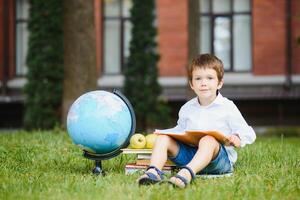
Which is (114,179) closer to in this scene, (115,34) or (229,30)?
(229,30)

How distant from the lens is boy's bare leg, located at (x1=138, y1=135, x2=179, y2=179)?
19.0ft

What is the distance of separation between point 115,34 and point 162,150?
52.1ft

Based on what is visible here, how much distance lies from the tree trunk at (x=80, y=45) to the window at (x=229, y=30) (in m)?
8.18

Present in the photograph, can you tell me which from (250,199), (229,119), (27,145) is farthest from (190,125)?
(27,145)

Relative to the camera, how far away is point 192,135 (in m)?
5.84

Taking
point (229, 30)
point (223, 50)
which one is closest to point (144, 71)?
point (223, 50)

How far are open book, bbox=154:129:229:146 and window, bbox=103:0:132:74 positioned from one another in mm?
15410

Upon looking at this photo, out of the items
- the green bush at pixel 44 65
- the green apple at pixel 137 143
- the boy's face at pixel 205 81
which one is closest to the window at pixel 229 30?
the green bush at pixel 44 65

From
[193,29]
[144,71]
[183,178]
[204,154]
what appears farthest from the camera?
[144,71]

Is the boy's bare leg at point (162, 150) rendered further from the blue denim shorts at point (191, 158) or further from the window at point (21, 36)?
the window at point (21, 36)

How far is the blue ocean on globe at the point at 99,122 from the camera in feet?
19.7

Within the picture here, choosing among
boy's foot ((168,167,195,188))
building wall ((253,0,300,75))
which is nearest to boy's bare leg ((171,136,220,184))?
boy's foot ((168,167,195,188))

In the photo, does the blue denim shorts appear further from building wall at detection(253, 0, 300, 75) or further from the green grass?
building wall at detection(253, 0, 300, 75)

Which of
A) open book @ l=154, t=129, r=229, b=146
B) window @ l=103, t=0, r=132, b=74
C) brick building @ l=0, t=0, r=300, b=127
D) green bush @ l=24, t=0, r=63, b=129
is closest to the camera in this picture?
open book @ l=154, t=129, r=229, b=146
